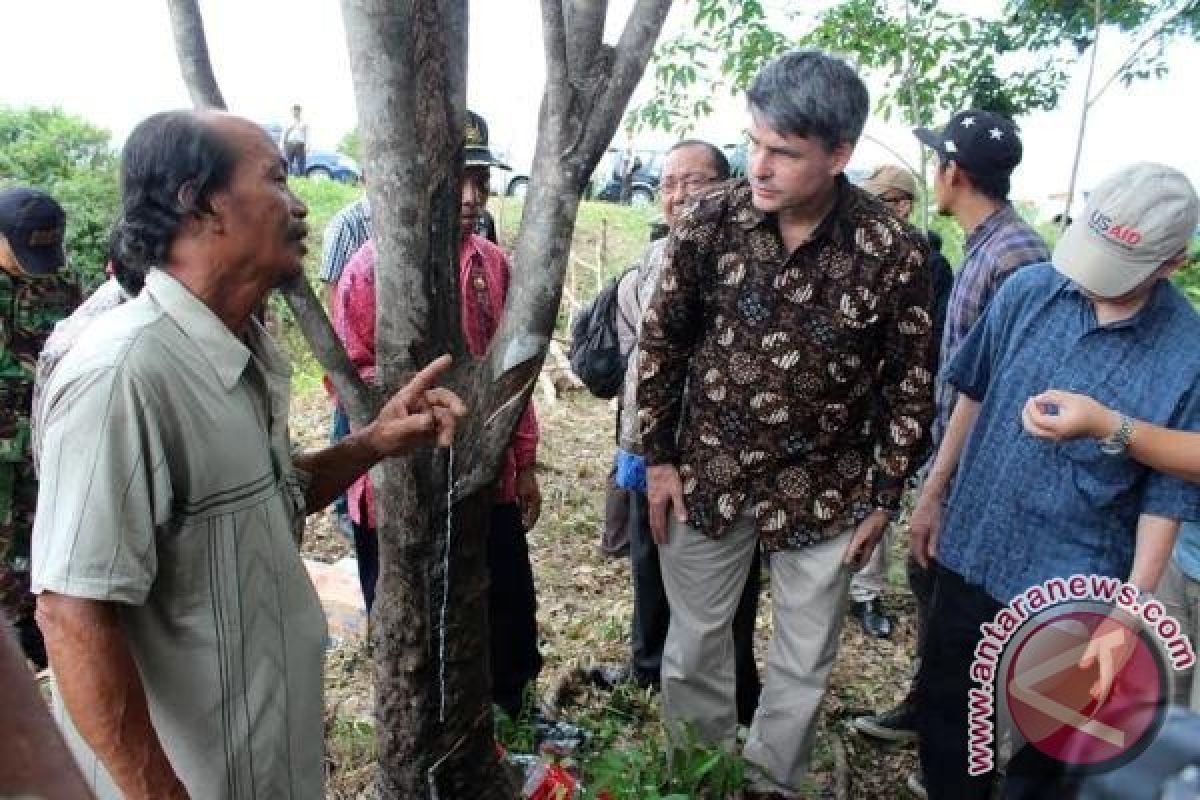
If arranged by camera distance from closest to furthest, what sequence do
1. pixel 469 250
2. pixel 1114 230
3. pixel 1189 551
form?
pixel 1114 230 → pixel 1189 551 → pixel 469 250

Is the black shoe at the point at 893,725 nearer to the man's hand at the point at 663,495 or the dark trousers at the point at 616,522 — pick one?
the man's hand at the point at 663,495

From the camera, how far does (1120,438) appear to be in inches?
75.8

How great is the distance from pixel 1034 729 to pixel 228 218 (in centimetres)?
212

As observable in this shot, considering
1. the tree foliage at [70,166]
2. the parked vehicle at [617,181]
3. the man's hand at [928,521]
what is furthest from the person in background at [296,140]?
the man's hand at [928,521]

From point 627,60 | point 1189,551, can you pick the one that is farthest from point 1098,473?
point 627,60

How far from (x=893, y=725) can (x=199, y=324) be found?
2931 millimetres

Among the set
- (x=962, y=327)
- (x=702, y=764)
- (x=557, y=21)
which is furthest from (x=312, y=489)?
(x=962, y=327)

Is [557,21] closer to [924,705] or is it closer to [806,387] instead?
[806,387]

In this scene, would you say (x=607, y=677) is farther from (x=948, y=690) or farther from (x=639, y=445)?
(x=948, y=690)

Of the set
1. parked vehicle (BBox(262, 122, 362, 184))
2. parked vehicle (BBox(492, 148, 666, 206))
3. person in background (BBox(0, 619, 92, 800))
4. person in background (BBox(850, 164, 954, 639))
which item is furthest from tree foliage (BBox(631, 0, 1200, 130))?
parked vehicle (BBox(262, 122, 362, 184))

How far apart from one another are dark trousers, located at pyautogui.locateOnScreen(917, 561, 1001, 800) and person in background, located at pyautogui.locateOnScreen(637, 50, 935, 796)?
0.27 m

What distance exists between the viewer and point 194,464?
A: 1.44m

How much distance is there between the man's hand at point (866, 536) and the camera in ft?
8.39

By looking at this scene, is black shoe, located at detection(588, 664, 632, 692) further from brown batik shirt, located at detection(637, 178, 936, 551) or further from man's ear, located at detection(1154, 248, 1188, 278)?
man's ear, located at detection(1154, 248, 1188, 278)
